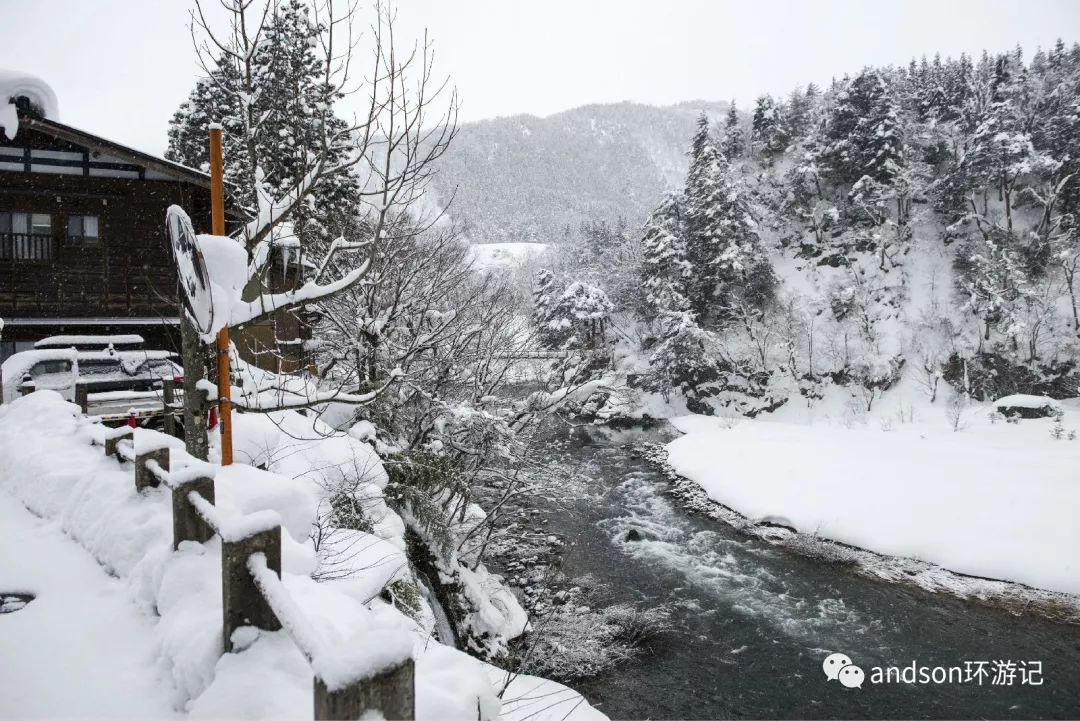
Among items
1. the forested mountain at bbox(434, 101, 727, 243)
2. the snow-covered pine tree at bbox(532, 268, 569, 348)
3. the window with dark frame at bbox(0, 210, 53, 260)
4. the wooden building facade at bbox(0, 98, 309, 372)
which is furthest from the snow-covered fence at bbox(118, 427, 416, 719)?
the forested mountain at bbox(434, 101, 727, 243)

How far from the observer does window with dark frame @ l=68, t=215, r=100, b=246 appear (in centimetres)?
1569

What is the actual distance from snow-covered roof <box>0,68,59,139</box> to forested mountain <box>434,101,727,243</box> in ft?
220

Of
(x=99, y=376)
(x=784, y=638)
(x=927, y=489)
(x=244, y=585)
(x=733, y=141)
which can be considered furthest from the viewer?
(x=733, y=141)

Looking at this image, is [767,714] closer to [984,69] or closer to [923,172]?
[923,172]

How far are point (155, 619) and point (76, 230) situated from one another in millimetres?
17167

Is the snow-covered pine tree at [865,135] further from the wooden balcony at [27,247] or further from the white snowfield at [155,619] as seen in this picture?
the wooden balcony at [27,247]

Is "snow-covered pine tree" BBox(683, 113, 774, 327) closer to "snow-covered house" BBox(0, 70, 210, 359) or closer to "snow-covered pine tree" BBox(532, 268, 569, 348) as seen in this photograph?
"snow-covered pine tree" BBox(532, 268, 569, 348)

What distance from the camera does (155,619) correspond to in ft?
12.0

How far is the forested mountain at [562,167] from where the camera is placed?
9131 centimetres

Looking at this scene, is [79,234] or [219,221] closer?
[219,221]

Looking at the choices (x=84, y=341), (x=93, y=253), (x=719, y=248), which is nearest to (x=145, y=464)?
(x=84, y=341)

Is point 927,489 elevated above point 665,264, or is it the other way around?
point 665,264

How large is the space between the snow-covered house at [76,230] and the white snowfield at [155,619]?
11.4 m

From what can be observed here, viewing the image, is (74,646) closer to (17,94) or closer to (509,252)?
(17,94)
